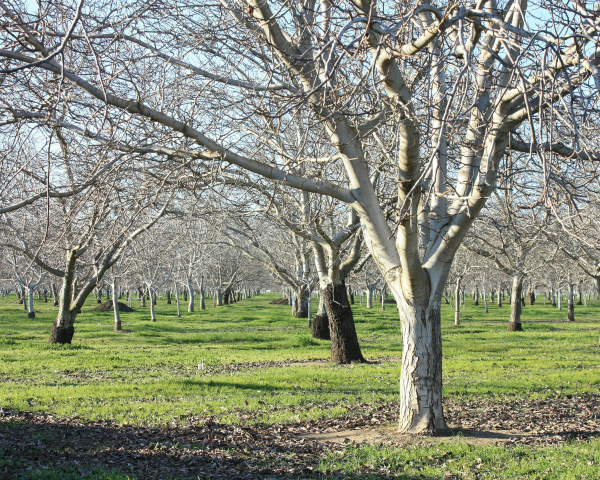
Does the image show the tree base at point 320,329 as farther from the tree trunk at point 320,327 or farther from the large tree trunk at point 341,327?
the large tree trunk at point 341,327

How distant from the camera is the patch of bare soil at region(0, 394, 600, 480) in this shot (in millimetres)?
5438

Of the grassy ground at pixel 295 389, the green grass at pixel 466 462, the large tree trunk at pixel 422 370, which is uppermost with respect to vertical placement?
the large tree trunk at pixel 422 370

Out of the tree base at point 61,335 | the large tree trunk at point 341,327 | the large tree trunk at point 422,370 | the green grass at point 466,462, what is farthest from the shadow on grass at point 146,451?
the tree base at point 61,335

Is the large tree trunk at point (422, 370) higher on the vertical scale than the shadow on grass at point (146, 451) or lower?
higher

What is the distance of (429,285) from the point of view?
6707 millimetres

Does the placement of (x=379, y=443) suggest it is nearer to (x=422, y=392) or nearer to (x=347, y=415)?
(x=422, y=392)

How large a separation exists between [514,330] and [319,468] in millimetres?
23751

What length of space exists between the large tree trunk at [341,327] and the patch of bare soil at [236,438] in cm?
505

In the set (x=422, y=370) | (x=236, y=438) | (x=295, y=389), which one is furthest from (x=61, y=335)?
(x=422, y=370)

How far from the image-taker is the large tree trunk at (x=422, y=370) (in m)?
6.62

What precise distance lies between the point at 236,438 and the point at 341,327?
755 cm

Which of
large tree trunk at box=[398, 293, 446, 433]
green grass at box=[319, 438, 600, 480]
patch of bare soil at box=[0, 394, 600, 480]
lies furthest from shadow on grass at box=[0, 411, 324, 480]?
large tree trunk at box=[398, 293, 446, 433]

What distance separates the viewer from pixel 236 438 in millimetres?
6617

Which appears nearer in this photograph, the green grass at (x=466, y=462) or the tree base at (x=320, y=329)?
the green grass at (x=466, y=462)
